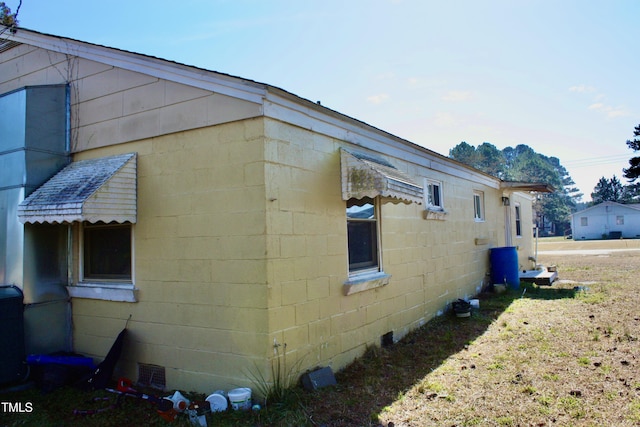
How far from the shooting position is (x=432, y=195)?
29.0 ft

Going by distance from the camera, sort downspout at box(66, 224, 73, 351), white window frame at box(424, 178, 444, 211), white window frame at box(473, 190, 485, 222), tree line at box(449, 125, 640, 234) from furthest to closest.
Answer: tree line at box(449, 125, 640, 234) → white window frame at box(473, 190, 485, 222) → white window frame at box(424, 178, 444, 211) → downspout at box(66, 224, 73, 351)

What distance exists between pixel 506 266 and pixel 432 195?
4.30 m

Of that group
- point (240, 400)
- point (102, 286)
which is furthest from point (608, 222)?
point (102, 286)

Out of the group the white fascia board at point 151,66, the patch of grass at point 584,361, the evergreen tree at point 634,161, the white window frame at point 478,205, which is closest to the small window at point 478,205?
the white window frame at point 478,205

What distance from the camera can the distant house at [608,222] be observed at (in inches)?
2002

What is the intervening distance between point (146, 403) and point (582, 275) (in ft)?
48.9

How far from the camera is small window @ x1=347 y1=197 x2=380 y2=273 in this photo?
19.6 feet

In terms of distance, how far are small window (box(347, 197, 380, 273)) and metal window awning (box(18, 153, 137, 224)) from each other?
2.82 m

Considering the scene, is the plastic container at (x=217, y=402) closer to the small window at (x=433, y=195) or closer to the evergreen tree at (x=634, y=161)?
the small window at (x=433, y=195)

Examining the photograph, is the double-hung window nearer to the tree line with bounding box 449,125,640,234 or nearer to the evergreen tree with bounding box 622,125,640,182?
the evergreen tree with bounding box 622,125,640,182

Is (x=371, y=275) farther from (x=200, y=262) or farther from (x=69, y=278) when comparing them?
(x=69, y=278)

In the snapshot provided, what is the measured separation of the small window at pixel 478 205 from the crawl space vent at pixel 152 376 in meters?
8.94

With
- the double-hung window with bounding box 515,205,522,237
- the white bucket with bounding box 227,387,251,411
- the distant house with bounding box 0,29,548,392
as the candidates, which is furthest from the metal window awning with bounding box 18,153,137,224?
the double-hung window with bounding box 515,205,522,237

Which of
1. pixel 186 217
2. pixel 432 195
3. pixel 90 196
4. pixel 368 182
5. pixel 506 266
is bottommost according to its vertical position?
pixel 506 266
